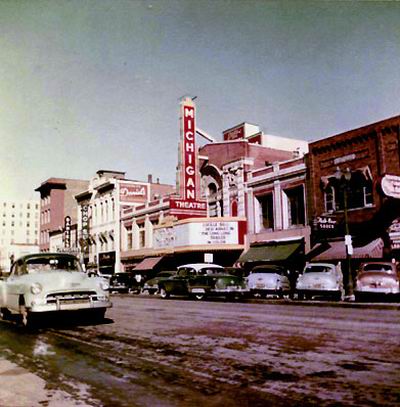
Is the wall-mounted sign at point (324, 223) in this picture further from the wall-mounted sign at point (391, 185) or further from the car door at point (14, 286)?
the car door at point (14, 286)

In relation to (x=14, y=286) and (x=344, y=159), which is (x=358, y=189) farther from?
(x=14, y=286)

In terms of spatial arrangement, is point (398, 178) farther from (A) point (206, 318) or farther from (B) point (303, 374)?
(B) point (303, 374)

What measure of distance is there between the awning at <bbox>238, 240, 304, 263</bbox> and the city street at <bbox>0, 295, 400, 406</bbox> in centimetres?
1893

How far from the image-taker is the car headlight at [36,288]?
10.8 meters

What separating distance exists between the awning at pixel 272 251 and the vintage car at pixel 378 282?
958 cm

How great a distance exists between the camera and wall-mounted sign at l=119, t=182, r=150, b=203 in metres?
52.1

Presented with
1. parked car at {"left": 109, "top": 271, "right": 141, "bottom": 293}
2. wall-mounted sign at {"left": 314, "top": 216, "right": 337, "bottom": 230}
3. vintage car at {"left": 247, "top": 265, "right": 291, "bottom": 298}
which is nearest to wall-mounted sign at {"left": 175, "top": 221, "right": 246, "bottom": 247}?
parked car at {"left": 109, "top": 271, "right": 141, "bottom": 293}

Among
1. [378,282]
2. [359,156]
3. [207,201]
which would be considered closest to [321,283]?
[378,282]

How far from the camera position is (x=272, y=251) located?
3173cm

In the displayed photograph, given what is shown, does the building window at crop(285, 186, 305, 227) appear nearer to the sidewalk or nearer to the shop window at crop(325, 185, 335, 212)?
the shop window at crop(325, 185, 335, 212)

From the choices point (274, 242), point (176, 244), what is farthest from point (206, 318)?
point (176, 244)

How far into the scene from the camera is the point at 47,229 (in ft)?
237

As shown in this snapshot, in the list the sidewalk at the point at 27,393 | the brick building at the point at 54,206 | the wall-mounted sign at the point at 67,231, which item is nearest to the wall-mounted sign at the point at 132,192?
the wall-mounted sign at the point at 67,231

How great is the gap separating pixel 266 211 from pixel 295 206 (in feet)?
9.42
